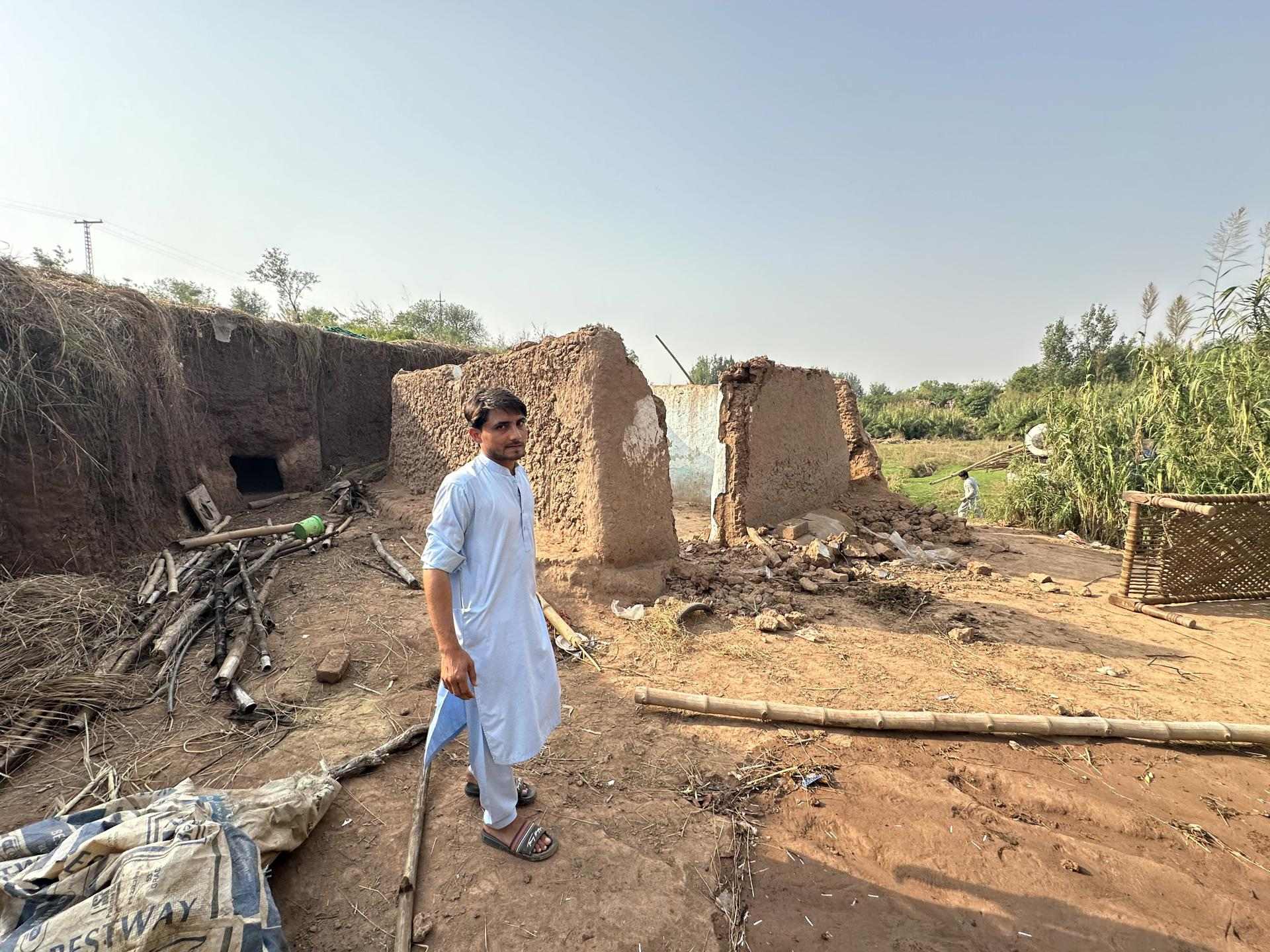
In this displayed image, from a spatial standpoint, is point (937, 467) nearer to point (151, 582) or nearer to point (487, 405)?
point (487, 405)

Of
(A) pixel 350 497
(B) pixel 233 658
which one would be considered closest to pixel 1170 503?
(B) pixel 233 658

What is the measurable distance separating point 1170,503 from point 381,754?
5.92 meters

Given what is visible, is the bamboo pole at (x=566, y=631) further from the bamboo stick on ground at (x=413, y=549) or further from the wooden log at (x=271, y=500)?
the wooden log at (x=271, y=500)

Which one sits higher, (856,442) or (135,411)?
(135,411)

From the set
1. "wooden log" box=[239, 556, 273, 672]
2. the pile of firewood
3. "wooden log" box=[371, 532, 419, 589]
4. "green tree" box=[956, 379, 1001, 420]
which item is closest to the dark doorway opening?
the pile of firewood

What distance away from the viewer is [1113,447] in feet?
21.7

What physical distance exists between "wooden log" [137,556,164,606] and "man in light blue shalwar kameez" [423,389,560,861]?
345 cm

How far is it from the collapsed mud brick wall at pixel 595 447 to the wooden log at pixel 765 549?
3.86ft

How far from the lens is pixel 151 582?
4.14 meters

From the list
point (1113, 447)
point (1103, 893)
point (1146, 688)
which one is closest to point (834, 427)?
point (1113, 447)

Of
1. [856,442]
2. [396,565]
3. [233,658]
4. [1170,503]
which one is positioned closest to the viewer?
[233,658]

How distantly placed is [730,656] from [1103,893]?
76.7 inches

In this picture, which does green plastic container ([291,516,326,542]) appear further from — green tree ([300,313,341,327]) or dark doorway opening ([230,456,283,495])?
green tree ([300,313,341,327])

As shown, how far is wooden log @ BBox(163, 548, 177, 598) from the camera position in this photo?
158 inches
